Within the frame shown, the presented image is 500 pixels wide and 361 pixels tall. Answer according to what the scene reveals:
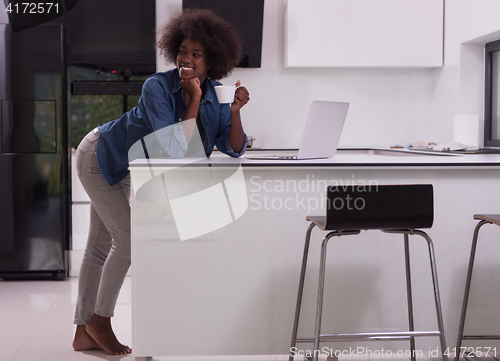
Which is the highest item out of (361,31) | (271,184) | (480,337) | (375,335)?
(361,31)

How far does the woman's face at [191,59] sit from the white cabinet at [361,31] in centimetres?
204

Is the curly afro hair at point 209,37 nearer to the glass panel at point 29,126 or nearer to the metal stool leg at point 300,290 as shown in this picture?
the metal stool leg at point 300,290

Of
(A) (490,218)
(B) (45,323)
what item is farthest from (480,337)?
(B) (45,323)

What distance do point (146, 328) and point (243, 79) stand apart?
9.05 ft

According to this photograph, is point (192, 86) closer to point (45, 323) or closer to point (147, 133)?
point (147, 133)

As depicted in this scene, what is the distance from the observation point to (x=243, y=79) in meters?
4.29

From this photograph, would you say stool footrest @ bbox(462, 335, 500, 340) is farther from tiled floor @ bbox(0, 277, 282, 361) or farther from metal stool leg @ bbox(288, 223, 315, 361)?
tiled floor @ bbox(0, 277, 282, 361)

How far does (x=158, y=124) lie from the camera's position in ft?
6.29

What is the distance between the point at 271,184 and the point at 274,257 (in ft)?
0.97

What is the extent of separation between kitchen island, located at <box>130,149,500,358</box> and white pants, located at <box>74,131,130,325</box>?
22cm

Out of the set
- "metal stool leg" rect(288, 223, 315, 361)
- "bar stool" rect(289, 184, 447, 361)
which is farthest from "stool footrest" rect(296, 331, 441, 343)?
"metal stool leg" rect(288, 223, 315, 361)

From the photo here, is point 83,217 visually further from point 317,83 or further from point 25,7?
point 317,83

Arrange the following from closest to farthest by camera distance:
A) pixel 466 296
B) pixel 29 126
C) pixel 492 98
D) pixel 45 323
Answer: pixel 466 296 → pixel 45 323 → pixel 29 126 → pixel 492 98

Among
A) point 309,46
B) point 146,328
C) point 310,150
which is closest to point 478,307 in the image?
point 310,150
